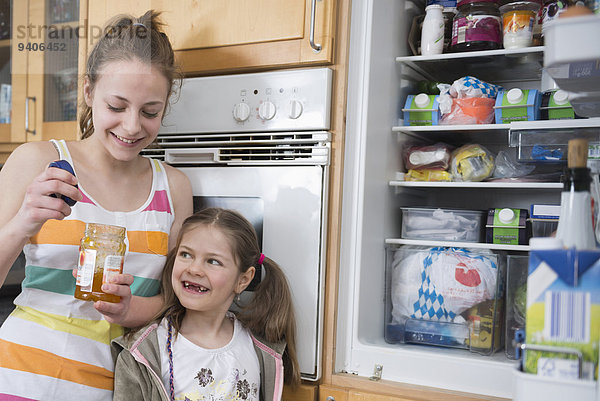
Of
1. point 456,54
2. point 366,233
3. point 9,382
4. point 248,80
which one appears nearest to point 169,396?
point 9,382

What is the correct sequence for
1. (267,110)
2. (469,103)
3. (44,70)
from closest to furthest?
(267,110) → (469,103) → (44,70)

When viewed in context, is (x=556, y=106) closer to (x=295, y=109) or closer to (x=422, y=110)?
(x=422, y=110)

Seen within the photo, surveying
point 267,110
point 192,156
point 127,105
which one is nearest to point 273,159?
point 267,110

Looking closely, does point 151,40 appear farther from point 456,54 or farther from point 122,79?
point 456,54

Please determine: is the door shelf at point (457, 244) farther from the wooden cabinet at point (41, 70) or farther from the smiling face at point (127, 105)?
the wooden cabinet at point (41, 70)

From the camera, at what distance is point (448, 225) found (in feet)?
5.37

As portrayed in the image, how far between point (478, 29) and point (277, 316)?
892 mm

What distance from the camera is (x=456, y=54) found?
5.18 ft

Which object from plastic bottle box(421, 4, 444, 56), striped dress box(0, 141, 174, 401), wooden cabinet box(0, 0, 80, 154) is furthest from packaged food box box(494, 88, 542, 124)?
wooden cabinet box(0, 0, 80, 154)

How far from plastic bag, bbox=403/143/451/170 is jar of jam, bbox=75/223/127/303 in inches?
33.6

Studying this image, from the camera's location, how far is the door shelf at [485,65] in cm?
157

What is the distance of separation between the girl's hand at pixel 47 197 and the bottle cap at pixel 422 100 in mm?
925

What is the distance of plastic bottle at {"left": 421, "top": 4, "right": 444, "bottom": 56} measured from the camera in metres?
1.64

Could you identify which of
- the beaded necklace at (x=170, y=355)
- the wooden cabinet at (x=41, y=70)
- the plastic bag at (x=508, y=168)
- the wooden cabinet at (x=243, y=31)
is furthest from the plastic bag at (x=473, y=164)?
the wooden cabinet at (x=41, y=70)
